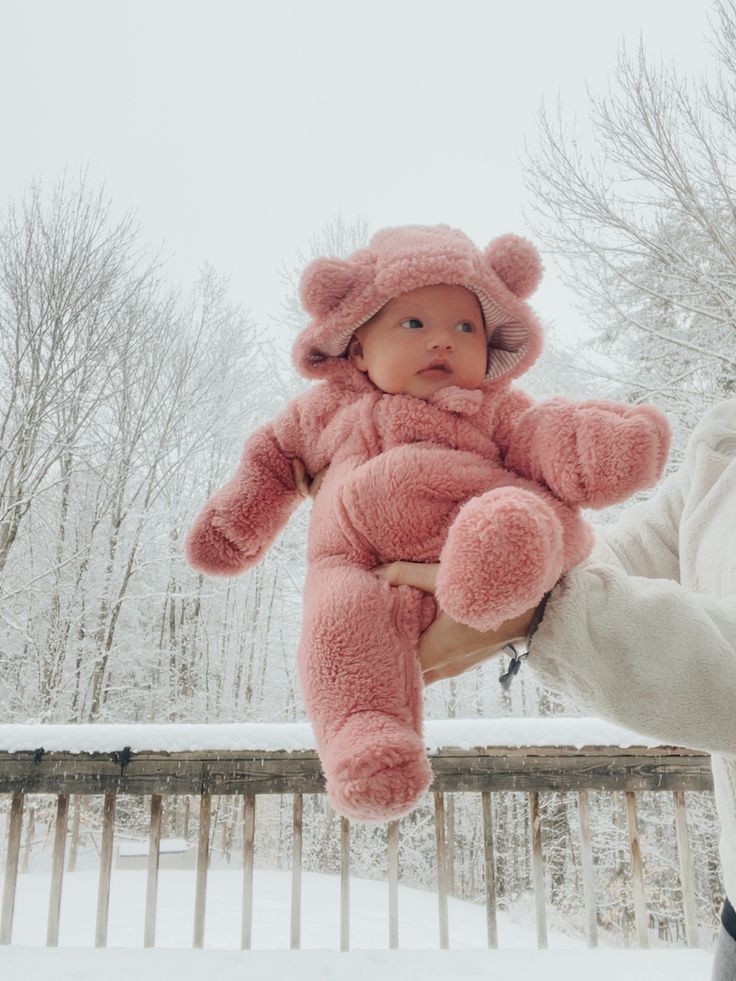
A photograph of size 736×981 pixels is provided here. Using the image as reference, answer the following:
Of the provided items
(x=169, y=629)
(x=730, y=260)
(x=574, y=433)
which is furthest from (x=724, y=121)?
(x=169, y=629)

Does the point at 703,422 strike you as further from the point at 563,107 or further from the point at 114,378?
the point at 114,378

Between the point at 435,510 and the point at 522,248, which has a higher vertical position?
the point at 522,248

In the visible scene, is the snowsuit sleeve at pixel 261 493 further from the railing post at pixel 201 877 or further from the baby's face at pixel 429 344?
the railing post at pixel 201 877

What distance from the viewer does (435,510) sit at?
65 centimetres

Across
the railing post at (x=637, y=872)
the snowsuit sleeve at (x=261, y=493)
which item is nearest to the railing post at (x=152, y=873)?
the railing post at (x=637, y=872)

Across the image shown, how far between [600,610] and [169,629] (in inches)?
318

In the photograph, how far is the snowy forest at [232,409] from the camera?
147 inches

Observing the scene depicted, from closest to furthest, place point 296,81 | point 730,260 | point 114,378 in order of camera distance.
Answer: point 730,260
point 114,378
point 296,81

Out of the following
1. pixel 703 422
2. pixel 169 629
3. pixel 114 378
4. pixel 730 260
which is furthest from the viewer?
pixel 169 629

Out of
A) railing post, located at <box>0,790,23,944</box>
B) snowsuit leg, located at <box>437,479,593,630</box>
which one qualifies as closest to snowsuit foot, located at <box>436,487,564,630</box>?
snowsuit leg, located at <box>437,479,593,630</box>

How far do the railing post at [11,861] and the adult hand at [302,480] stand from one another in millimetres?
2179

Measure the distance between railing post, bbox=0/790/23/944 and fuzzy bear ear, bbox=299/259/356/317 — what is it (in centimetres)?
234

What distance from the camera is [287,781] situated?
2.38 m

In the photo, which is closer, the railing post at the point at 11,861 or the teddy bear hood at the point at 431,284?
the teddy bear hood at the point at 431,284
